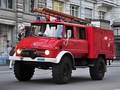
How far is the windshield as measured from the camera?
14.0 meters

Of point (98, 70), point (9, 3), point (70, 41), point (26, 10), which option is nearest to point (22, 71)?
point (70, 41)

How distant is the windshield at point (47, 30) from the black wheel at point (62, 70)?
1.04m

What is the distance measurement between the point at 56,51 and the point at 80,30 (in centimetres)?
233

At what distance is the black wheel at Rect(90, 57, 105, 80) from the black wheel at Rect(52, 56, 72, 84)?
7.61ft

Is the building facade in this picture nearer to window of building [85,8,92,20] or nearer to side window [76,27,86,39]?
window of building [85,8,92,20]

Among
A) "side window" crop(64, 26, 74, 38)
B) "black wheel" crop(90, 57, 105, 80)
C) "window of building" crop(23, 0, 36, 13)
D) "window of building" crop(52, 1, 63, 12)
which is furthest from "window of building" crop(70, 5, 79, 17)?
"side window" crop(64, 26, 74, 38)

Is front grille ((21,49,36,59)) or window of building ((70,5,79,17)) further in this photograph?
window of building ((70,5,79,17))

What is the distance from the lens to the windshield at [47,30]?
14023 millimetres

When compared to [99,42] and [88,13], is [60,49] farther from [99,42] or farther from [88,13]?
[88,13]

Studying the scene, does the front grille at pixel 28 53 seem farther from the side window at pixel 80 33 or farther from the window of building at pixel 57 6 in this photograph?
the window of building at pixel 57 6

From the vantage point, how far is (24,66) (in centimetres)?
1452

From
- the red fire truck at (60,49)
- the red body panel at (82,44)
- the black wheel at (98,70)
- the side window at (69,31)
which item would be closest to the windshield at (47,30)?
the red fire truck at (60,49)

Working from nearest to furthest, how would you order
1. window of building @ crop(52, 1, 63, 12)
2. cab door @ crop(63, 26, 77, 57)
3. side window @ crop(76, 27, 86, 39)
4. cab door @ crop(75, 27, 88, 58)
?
cab door @ crop(63, 26, 77, 57) → cab door @ crop(75, 27, 88, 58) → side window @ crop(76, 27, 86, 39) → window of building @ crop(52, 1, 63, 12)

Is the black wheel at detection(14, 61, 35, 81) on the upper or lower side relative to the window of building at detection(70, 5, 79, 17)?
lower
